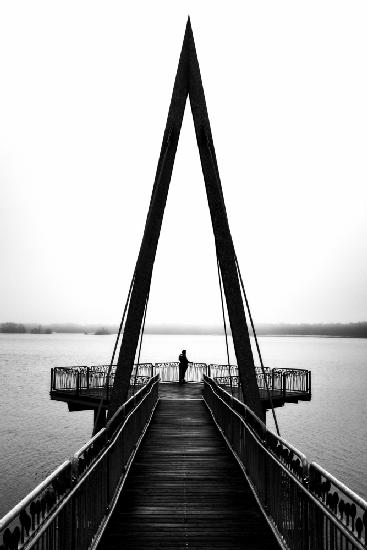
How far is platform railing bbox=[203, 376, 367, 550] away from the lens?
4.37 meters

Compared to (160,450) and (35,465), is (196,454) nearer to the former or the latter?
(160,450)

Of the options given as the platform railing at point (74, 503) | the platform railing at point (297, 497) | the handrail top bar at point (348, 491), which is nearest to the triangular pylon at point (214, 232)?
the platform railing at point (297, 497)

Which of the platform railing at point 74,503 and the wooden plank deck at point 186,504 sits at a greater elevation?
the platform railing at point 74,503

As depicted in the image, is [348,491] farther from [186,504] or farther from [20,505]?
[186,504]

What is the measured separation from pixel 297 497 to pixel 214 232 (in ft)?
26.6

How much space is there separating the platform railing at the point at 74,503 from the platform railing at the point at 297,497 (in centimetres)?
246

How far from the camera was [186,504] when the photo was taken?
802cm

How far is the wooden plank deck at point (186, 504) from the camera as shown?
21.3ft

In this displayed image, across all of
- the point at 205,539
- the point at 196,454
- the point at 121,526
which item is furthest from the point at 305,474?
the point at 196,454

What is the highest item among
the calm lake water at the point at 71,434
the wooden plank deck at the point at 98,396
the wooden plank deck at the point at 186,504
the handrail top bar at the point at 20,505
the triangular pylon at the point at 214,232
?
the triangular pylon at the point at 214,232

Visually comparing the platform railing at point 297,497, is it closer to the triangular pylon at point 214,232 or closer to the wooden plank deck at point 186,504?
A: the wooden plank deck at point 186,504

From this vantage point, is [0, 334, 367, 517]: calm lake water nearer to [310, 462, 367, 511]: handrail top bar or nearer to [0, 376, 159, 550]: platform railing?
[0, 376, 159, 550]: platform railing

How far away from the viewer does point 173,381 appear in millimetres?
30156

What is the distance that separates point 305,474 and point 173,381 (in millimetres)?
25235
